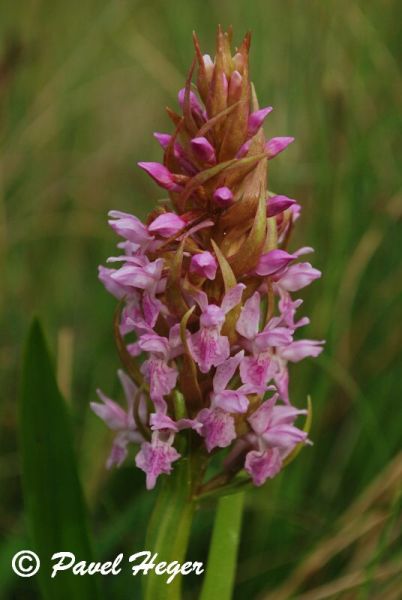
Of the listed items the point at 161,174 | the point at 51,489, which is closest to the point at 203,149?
the point at 161,174

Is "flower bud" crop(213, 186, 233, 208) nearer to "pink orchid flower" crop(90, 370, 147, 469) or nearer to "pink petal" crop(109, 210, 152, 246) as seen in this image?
"pink petal" crop(109, 210, 152, 246)

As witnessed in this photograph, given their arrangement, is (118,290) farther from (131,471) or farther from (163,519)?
(131,471)

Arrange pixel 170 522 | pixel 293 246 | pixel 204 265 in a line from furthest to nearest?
pixel 293 246 → pixel 170 522 → pixel 204 265

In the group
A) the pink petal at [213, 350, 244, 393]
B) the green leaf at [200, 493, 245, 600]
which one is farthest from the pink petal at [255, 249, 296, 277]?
the green leaf at [200, 493, 245, 600]

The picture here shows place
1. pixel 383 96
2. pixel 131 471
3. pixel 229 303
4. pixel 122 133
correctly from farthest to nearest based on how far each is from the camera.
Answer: pixel 122 133, pixel 383 96, pixel 131 471, pixel 229 303

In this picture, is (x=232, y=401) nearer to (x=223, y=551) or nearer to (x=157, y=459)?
(x=157, y=459)

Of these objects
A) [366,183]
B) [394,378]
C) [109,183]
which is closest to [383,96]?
[366,183]

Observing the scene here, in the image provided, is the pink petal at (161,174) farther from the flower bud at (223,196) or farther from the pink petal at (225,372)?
the pink petal at (225,372)
